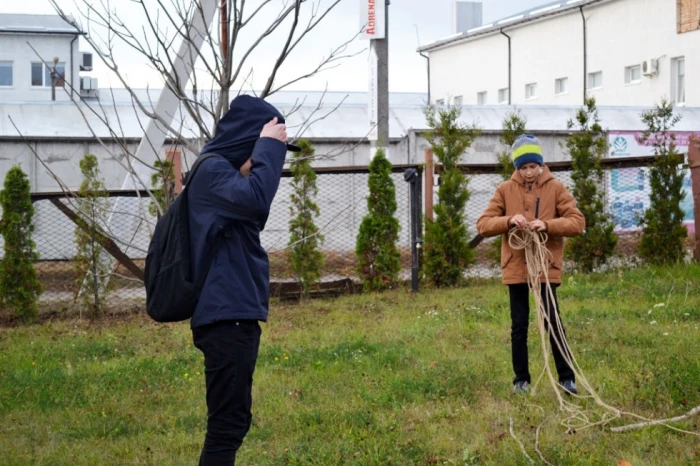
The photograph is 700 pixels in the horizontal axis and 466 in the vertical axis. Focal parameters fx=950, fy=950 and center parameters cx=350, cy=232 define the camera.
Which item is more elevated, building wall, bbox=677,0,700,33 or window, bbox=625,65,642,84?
building wall, bbox=677,0,700,33

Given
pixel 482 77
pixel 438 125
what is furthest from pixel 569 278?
pixel 482 77

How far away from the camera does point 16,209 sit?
455 inches

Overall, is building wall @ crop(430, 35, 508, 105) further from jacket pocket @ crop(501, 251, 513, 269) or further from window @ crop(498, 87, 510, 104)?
jacket pocket @ crop(501, 251, 513, 269)

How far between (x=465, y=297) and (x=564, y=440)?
621 cm

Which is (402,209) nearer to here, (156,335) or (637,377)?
(156,335)

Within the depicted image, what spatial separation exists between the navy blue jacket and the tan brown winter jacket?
8.75 ft

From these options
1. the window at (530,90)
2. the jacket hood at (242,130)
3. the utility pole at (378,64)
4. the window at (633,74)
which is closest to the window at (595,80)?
the window at (633,74)

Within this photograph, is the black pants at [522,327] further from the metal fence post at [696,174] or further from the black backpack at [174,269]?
the metal fence post at [696,174]

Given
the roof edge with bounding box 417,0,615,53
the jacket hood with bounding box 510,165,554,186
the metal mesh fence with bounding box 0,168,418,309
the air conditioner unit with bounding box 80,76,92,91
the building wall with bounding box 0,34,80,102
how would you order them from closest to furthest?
the jacket hood with bounding box 510,165,554,186
the metal mesh fence with bounding box 0,168,418,309
the roof edge with bounding box 417,0,615,53
the building wall with bounding box 0,34,80,102
the air conditioner unit with bounding box 80,76,92,91

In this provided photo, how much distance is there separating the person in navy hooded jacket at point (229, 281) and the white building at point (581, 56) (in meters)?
27.1

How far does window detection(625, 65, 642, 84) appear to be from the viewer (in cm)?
3562

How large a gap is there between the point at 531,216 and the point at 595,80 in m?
32.9

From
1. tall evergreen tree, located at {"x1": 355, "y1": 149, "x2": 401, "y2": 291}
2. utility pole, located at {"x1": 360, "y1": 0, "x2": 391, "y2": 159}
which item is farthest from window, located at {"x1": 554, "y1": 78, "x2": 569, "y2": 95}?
tall evergreen tree, located at {"x1": 355, "y1": 149, "x2": 401, "y2": 291}

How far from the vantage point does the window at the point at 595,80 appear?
37438 millimetres
